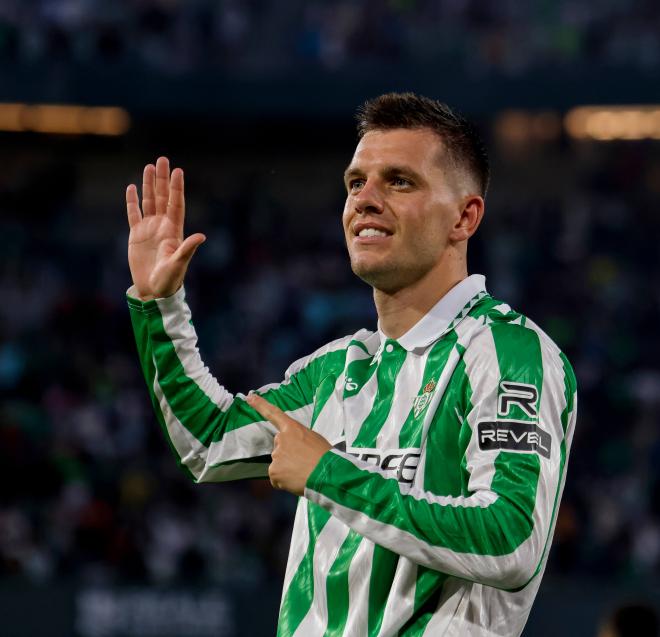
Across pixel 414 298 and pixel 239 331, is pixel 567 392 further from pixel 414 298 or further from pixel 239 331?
pixel 239 331

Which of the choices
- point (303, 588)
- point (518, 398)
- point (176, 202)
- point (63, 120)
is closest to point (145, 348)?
point (176, 202)

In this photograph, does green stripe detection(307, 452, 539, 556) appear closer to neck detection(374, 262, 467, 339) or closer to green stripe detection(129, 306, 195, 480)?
neck detection(374, 262, 467, 339)

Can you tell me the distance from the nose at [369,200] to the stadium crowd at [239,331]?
8.90 meters

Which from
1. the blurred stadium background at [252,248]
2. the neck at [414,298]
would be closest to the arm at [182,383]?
the neck at [414,298]

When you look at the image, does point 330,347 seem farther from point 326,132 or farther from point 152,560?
point 326,132

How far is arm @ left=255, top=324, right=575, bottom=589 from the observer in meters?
2.75

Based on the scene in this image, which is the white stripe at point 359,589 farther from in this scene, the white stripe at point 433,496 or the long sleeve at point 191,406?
the long sleeve at point 191,406

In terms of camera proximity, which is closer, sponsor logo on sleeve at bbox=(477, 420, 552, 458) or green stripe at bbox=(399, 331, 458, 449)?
sponsor logo on sleeve at bbox=(477, 420, 552, 458)

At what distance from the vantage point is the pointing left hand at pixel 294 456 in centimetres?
288

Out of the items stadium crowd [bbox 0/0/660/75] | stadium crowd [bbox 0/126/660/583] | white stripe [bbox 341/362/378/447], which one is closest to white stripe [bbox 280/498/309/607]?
white stripe [bbox 341/362/378/447]

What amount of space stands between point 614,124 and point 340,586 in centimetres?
1669

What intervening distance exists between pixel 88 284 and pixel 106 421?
3045mm

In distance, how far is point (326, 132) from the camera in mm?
19500

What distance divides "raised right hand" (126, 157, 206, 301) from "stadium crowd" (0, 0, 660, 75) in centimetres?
1346
